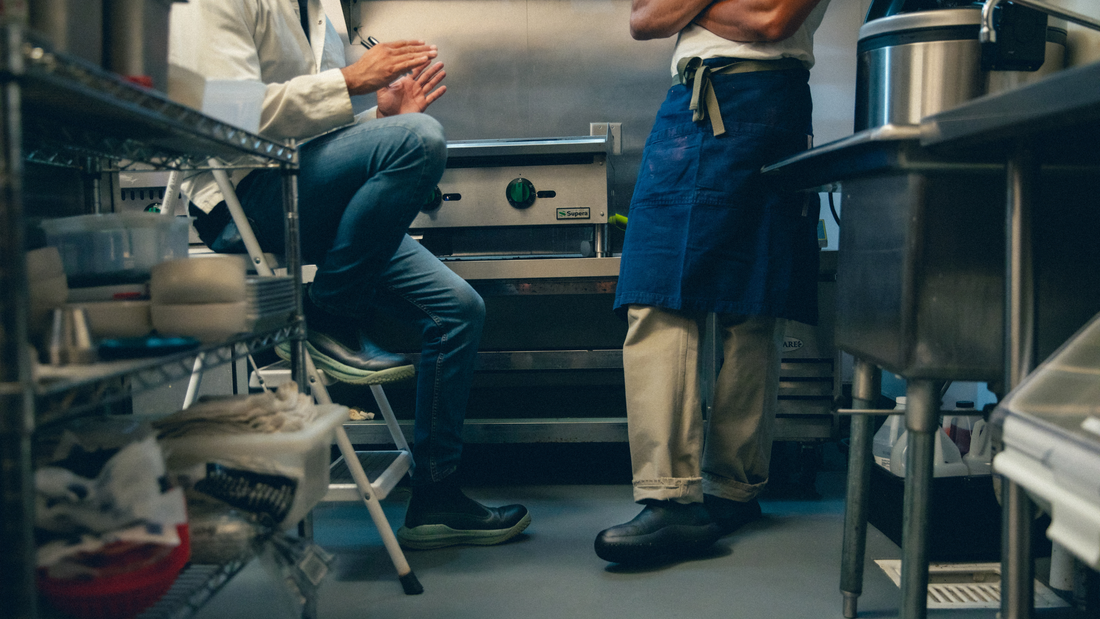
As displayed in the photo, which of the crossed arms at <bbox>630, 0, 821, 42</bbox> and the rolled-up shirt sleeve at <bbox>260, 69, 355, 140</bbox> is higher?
the crossed arms at <bbox>630, 0, 821, 42</bbox>

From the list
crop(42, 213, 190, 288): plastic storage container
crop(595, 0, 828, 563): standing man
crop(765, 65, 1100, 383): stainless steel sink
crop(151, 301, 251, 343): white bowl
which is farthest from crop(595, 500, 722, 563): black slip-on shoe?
crop(42, 213, 190, 288): plastic storage container

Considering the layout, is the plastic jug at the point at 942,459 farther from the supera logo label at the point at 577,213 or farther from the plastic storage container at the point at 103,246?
the plastic storage container at the point at 103,246

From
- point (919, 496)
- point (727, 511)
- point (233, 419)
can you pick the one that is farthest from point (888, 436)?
point (233, 419)

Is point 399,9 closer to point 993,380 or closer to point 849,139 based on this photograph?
point 849,139

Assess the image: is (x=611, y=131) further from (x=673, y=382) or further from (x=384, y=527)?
(x=384, y=527)

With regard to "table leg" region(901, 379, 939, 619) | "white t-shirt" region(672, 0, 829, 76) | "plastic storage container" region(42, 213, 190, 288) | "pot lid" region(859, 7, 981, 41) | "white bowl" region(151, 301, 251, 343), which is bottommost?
"table leg" region(901, 379, 939, 619)

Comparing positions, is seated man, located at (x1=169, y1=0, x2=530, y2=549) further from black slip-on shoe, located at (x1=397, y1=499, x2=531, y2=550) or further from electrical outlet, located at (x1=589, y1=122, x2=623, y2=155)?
electrical outlet, located at (x1=589, y1=122, x2=623, y2=155)

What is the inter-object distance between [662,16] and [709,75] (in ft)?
0.56

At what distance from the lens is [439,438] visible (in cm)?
151

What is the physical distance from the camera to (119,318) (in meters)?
0.79

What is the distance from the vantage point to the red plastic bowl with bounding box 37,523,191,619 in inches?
24.8

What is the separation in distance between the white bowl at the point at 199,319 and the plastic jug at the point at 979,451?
4.68 feet

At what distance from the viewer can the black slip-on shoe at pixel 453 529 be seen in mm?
1543

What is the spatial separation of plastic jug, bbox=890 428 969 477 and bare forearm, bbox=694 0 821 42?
2.81ft
